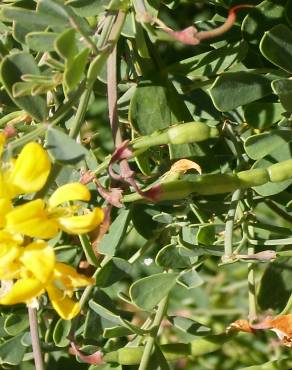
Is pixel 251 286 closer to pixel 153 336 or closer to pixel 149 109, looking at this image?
pixel 153 336

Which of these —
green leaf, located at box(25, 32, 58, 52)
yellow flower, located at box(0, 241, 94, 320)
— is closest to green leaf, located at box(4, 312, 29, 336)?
yellow flower, located at box(0, 241, 94, 320)

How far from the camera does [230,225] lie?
1.04 metres

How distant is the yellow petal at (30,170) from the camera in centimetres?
77

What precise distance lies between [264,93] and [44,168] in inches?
14.5

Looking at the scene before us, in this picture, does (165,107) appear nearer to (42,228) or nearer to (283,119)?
(283,119)

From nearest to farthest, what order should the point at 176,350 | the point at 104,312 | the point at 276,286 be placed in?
the point at 104,312 < the point at 176,350 < the point at 276,286

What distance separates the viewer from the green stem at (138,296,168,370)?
1.10 meters

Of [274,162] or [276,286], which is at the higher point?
[274,162]

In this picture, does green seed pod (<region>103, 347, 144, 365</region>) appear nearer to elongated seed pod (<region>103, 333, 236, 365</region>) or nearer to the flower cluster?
elongated seed pod (<region>103, 333, 236, 365</region>)

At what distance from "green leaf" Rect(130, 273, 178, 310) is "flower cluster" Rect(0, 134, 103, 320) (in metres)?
0.26

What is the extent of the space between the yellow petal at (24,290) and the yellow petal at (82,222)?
6 centimetres

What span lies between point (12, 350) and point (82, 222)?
47 cm

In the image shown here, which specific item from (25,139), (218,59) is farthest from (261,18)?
(25,139)

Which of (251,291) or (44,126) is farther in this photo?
(251,291)
